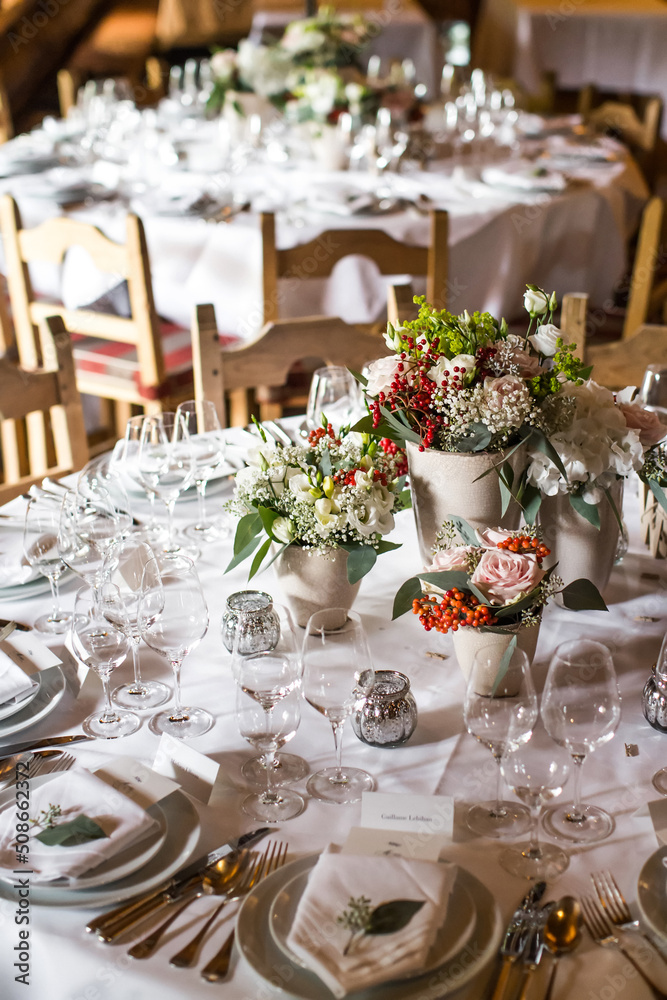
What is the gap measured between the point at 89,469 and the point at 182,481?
255mm

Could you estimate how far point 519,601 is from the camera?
1089mm

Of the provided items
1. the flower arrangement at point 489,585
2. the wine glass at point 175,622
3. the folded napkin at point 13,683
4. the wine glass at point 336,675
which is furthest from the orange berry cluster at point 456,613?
the folded napkin at point 13,683

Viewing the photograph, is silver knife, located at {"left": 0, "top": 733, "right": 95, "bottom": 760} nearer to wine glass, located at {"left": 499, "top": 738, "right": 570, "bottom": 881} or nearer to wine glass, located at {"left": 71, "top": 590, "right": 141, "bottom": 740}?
wine glass, located at {"left": 71, "top": 590, "right": 141, "bottom": 740}

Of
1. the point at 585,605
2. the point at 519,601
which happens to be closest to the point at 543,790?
the point at 519,601

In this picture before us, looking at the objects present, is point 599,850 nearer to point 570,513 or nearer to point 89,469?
point 570,513

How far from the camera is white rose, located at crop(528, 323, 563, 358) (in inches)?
49.1

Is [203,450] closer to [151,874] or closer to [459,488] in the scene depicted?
[459,488]

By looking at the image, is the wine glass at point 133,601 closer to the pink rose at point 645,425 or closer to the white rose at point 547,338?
the white rose at point 547,338

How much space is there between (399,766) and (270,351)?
1.29 m

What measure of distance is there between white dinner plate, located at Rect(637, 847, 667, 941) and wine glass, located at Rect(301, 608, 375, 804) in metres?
0.29

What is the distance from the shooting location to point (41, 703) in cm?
119

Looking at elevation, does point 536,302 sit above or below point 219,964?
above

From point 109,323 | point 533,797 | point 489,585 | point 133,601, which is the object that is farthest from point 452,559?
point 109,323

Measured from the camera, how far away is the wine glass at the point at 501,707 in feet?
3.11
